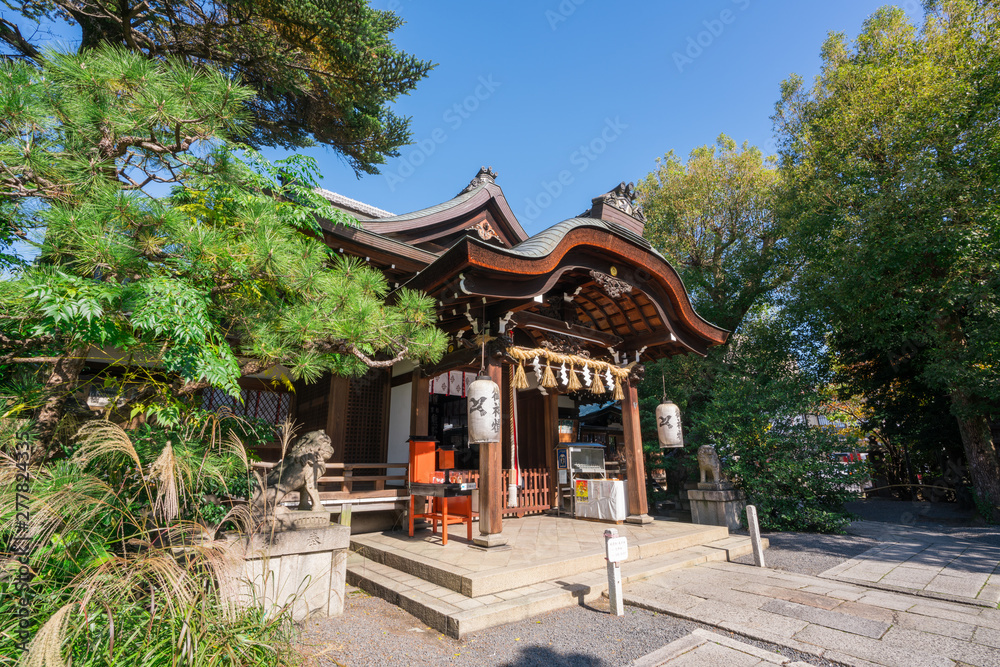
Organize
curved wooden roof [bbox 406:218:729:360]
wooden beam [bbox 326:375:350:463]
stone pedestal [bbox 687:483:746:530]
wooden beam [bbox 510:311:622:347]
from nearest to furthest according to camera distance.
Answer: curved wooden roof [bbox 406:218:729:360]
wooden beam [bbox 510:311:622:347]
wooden beam [bbox 326:375:350:463]
stone pedestal [bbox 687:483:746:530]

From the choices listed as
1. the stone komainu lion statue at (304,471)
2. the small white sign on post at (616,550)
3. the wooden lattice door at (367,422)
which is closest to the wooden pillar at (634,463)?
the small white sign on post at (616,550)

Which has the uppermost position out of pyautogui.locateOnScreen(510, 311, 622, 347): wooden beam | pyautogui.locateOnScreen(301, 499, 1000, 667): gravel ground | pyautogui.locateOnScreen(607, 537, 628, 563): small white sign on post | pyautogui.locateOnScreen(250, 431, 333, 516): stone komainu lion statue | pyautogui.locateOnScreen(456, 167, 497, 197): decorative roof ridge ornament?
pyautogui.locateOnScreen(456, 167, 497, 197): decorative roof ridge ornament

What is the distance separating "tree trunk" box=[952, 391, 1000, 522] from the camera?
1088cm

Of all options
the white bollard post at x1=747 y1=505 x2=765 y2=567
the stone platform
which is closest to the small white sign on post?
the stone platform

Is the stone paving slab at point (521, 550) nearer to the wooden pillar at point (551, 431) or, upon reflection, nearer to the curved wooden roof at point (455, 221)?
the wooden pillar at point (551, 431)

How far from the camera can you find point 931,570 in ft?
19.7

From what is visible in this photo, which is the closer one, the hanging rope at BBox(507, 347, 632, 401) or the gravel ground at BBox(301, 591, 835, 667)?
the gravel ground at BBox(301, 591, 835, 667)

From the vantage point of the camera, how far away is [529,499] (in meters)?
9.26

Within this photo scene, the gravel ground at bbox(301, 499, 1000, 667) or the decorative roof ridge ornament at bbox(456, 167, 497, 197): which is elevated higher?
the decorative roof ridge ornament at bbox(456, 167, 497, 197)

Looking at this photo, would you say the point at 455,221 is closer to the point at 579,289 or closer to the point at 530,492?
the point at 579,289

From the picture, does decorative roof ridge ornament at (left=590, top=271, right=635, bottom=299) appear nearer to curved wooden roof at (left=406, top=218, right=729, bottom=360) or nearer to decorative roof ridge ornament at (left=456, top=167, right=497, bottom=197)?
curved wooden roof at (left=406, top=218, right=729, bottom=360)

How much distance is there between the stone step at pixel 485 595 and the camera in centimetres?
407

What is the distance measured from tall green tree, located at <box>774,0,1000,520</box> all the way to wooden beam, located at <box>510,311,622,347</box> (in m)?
6.90

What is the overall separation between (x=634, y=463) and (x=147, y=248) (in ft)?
25.6
